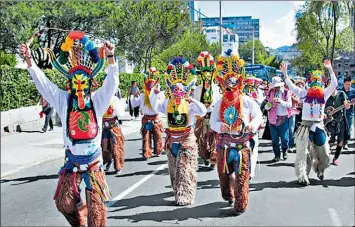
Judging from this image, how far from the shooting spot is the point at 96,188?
4.92 metres

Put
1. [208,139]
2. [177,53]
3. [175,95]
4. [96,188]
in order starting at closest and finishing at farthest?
[96,188], [175,95], [208,139], [177,53]

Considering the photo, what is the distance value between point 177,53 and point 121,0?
37.6ft

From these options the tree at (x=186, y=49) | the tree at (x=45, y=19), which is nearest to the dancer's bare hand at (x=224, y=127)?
the tree at (x=45, y=19)

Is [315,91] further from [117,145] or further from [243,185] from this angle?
[117,145]

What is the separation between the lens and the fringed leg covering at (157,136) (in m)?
10.5

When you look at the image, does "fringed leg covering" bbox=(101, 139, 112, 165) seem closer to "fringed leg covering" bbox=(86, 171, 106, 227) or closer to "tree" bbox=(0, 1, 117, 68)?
"fringed leg covering" bbox=(86, 171, 106, 227)

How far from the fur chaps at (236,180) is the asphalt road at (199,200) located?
207 mm

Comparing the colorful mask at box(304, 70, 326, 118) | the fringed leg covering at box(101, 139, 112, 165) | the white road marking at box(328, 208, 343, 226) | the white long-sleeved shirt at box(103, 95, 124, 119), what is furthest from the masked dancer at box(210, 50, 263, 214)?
the fringed leg covering at box(101, 139, 112, 165)

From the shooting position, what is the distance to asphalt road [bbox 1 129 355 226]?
6.31 meters

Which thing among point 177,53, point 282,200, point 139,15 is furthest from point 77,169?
point 177,53

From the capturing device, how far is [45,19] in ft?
73.5

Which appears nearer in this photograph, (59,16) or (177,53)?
(59,16)

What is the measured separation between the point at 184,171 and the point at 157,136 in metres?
3.91

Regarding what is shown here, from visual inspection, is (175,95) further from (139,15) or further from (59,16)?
(139,15)
